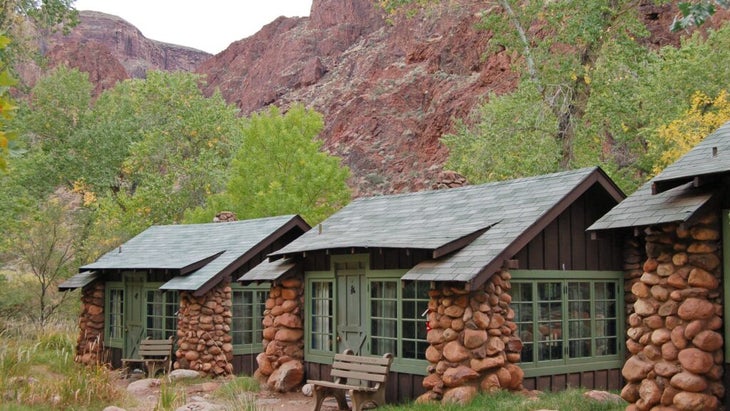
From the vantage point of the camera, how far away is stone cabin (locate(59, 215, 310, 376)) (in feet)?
52.1

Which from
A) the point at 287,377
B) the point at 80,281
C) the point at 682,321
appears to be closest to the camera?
the point at 682,321

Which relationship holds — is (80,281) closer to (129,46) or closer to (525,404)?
(525,404)

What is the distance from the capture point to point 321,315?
1354cm

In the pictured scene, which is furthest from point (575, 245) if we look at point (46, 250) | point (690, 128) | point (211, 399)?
point (46, 250)

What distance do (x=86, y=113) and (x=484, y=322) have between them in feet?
105

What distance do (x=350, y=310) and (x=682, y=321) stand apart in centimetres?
600

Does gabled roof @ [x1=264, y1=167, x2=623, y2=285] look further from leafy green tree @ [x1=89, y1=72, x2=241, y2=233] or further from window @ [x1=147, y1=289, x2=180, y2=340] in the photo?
leafy green tree @ [x1=89, y1=72, x2=241, y2=233]

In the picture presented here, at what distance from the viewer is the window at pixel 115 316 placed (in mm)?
18500

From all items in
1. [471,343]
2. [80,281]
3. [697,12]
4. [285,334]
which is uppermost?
[697,12]

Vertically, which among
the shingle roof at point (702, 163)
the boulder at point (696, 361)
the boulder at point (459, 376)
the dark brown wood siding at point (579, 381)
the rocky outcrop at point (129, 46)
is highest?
the rocky outcrop at point (129, 46)

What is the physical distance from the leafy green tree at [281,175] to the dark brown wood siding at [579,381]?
15474mm

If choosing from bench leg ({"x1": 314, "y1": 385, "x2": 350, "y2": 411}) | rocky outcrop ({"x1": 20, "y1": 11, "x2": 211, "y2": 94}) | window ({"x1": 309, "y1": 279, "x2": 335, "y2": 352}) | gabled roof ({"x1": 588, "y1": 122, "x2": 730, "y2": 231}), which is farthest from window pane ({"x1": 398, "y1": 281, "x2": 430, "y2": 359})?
rocky outcrop ({"x1": 20, "y1": 11, "x2": 211, "y2": 94})

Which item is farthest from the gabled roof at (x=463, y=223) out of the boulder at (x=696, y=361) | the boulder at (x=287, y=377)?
the boulder at (x=696, y=361)

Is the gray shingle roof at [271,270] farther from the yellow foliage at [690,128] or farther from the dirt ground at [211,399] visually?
the yellow foliage at [690,128]
